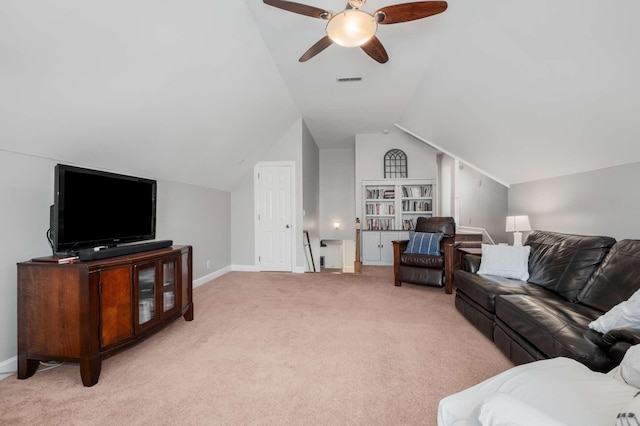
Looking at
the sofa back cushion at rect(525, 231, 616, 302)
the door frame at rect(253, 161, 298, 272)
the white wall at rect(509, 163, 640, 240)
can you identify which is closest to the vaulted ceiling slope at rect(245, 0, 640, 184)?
the white wall at rect(509, 163, 640, 240)

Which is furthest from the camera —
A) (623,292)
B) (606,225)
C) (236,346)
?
(606,225)

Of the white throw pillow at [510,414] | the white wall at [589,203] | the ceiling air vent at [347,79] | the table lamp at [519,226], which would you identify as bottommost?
the white throw pillow at [510,414]

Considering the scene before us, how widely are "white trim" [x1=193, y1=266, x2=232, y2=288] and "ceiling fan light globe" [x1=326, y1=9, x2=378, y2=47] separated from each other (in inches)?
141

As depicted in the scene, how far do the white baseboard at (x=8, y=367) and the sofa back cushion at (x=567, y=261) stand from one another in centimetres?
409

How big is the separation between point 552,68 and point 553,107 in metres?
0.42

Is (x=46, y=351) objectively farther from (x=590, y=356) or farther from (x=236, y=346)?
(x=590, y=356)

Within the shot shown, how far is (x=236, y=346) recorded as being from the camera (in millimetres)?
2250

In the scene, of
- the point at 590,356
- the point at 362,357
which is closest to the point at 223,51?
the point at 362,357

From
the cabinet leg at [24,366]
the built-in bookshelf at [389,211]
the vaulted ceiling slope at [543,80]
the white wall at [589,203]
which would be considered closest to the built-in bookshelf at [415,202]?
the built-in bookshelf at [389,211]

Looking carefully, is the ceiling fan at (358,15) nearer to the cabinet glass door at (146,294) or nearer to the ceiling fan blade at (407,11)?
the ceiling fan blade at (407,11)

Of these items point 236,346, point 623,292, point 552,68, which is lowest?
point 236,346

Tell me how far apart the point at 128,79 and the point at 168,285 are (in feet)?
5.55

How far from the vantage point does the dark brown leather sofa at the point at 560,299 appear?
1.42m

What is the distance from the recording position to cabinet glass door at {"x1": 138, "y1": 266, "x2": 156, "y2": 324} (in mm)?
2127
